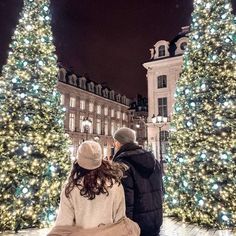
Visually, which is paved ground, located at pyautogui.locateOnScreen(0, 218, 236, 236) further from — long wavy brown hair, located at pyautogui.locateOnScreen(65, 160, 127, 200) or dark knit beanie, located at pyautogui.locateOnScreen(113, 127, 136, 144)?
long wavy brown hair, located at pyautogui.locateOnScreen(65, 160, 127, 200)

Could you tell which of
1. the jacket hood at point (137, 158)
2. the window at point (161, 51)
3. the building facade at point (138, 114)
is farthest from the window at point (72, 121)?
the jacket hood at point (137, 158)

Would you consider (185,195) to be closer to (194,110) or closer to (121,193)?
(194,110)

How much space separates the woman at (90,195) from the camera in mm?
2254

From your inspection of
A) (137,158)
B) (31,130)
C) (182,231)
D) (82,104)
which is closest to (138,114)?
(82,104)

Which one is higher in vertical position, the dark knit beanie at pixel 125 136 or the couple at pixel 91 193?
the dark knit beanie at pixel 125 136

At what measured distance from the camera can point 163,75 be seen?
30.6 metres

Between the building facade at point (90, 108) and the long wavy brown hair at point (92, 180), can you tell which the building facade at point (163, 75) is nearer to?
the building facade at point (90, 108)

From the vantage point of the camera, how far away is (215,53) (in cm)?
801

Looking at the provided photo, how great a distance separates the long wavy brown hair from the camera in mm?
2284

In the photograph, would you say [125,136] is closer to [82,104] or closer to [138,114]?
[82,104]

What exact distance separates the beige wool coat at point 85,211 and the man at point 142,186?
2.82 feet

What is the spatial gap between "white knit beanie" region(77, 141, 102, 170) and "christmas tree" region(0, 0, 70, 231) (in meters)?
5.30

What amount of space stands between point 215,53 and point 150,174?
570cm

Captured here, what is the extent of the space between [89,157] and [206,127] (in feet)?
19.2
